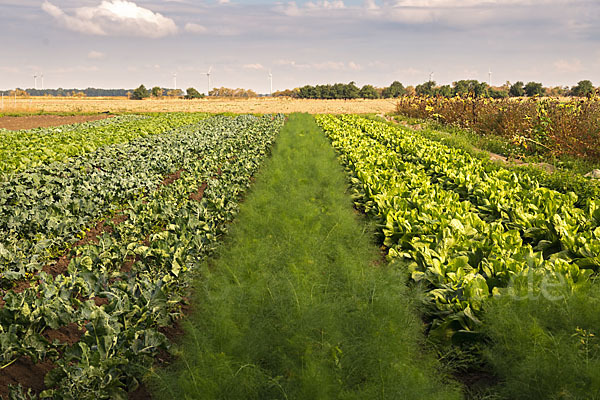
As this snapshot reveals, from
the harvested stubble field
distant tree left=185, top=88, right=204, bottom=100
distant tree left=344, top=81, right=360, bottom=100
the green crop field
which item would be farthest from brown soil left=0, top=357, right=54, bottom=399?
distant tree left=185, top=88, right=204, bottom=100

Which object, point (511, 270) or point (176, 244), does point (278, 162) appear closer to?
point (176, 244)

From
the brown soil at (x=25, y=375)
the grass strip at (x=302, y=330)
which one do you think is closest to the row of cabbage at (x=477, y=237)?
the grass strip at (x=302, y=330)

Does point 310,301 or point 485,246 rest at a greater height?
point 485,246

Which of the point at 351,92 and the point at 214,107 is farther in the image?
the point at 351,92

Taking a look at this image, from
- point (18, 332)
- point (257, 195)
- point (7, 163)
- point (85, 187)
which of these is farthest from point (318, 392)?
point (7, 163)

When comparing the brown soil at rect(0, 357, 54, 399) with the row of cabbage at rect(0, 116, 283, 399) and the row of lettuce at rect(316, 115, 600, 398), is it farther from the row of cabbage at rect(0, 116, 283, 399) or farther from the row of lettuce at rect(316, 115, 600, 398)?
the row of lettuce at rect(316, 115, 600, 398)

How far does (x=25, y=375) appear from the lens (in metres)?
3.57

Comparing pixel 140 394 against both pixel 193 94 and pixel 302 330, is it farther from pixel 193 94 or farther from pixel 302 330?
pixel 193 94

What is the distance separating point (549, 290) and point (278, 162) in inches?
354

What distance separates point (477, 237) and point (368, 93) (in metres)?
104

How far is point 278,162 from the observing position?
11992mm

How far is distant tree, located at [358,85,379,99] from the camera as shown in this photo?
104550mm

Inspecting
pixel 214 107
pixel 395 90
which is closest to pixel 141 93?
pixel 214 107

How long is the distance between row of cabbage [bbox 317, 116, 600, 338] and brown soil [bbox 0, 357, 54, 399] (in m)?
3.42
